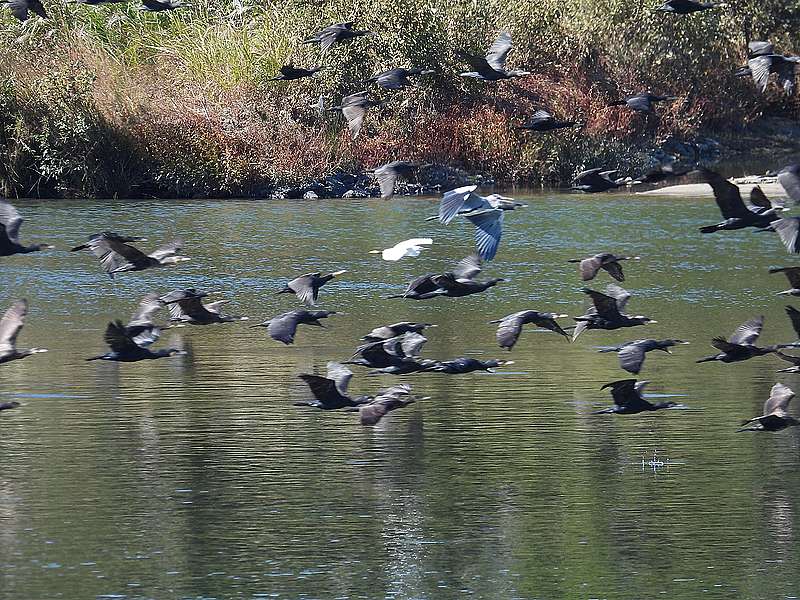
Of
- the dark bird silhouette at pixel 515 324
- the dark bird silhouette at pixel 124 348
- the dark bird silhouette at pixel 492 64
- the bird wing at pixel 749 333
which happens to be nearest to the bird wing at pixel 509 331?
the dark bird silhouette at pixel 515 324

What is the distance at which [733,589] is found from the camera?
857cm

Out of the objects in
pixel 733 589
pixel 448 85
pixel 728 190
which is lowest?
pixel 733 589

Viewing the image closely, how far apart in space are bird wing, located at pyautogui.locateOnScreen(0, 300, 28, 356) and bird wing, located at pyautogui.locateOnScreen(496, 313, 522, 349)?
3.60 m

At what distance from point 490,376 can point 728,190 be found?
128 inches

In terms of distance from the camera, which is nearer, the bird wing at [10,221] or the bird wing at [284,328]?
the bird wing at [10,221]

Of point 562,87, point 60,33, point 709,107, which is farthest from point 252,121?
point 709,107

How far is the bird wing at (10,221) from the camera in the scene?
12.0 m

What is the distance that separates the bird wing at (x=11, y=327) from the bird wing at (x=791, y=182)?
5.66 metres

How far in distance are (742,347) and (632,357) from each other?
0.92 meters

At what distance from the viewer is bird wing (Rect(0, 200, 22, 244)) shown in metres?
12.0

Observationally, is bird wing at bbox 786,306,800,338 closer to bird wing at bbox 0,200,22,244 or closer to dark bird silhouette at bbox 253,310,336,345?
dark bird silhouette at bbox 253,310,336,345

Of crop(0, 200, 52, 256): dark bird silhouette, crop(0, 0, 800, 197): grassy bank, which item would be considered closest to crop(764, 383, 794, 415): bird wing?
crop(0, 200, 52, 256): dark bird silhouette

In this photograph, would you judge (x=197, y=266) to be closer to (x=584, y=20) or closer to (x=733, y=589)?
(x=733, y=589)

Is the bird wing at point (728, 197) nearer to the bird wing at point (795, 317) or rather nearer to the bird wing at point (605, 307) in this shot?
the bird wing at point (795, 317)
